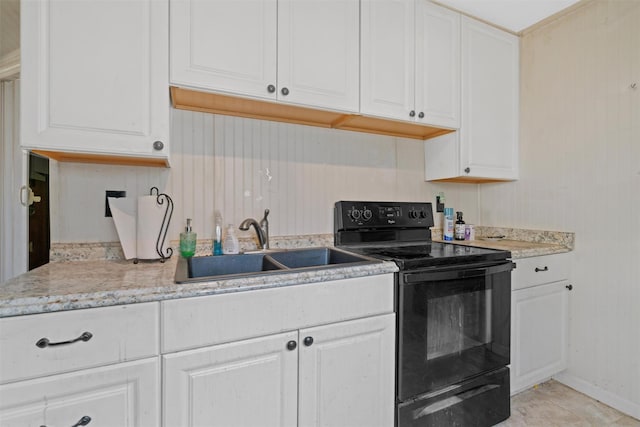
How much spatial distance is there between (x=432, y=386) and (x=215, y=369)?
38.2 inches

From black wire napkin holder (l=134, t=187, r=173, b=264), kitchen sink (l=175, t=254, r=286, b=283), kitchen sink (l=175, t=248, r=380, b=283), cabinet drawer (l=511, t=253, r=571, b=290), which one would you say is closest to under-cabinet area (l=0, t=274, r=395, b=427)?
kitchen sink (l=175, t=248, r=380, b=283)

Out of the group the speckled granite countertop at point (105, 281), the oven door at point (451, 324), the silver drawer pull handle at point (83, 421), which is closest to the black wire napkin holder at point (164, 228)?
the speckled granite countertop at point (105, 281)

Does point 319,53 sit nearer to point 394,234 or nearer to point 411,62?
point 411,62

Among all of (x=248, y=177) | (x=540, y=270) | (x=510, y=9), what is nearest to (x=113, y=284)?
(x=248, y=177)

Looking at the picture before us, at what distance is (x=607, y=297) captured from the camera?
1.82 metres

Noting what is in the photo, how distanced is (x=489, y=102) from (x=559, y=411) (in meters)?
1.93

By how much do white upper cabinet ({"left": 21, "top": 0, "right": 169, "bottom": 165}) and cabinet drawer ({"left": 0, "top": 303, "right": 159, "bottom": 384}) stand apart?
2.06 ft

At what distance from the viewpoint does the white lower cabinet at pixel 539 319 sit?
1749mm

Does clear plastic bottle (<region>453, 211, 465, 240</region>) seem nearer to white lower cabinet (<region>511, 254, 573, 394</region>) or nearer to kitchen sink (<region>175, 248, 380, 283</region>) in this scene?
white lower cabinet (<region>511, 254, 573, 394</region>)

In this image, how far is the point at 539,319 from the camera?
184 centimetres

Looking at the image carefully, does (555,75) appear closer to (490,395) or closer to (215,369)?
(490,395)

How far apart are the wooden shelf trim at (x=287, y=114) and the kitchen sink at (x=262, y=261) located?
2.49 ft

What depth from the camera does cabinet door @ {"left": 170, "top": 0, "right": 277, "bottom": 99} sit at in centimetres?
129

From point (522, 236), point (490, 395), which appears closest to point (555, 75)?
point (522, 236)
